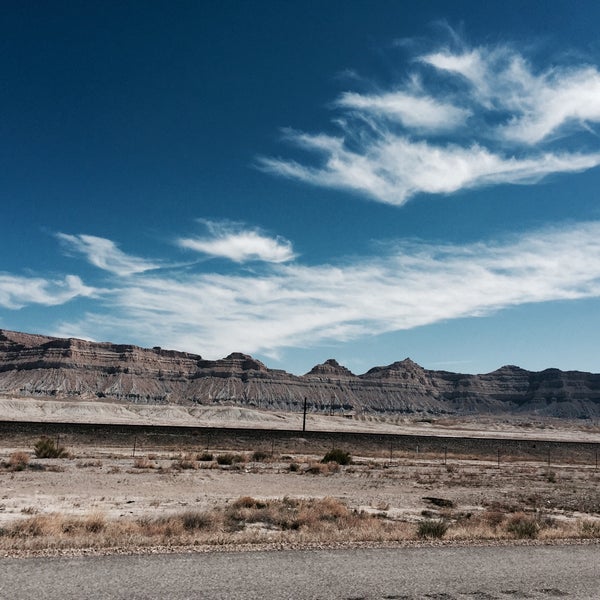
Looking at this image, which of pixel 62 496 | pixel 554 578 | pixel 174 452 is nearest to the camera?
pixel 554 578

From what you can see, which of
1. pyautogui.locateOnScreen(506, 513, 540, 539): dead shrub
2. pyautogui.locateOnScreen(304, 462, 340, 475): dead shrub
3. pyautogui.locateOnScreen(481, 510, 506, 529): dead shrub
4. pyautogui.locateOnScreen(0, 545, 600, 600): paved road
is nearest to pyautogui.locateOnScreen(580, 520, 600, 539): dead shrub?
pyautogui.locateOnScreen(506, 513, 540, 539): dead shrub

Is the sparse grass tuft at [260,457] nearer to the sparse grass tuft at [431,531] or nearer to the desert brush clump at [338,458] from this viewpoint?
the desert brush clump at [338,458]

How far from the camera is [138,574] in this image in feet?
29.3

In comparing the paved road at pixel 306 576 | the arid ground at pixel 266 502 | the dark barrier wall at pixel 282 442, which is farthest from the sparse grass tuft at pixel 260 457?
the paved road at pixel 306 576

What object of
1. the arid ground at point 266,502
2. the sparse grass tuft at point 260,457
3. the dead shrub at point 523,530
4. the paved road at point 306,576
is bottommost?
the sparse grass tuft at point 260,457

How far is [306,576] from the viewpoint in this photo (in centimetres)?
923

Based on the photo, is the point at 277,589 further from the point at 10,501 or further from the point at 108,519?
the point at 10,501

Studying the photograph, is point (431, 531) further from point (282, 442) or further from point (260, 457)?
point (282, 442)

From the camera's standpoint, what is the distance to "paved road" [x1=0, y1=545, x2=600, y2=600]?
821 cm

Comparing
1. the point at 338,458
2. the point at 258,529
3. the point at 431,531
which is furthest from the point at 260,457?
the point at 431,531

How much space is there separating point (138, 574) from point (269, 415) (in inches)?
4576

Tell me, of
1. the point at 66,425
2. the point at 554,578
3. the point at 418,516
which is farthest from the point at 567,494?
the point at 66,425

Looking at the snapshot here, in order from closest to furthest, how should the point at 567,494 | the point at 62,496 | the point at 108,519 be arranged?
the point at 108,519, the point at 62,496, the point at 567,494

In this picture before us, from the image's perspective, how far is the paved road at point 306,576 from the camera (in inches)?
323
